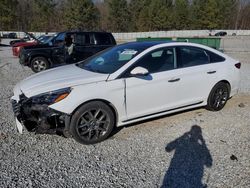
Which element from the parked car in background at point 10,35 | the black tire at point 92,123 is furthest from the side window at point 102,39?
the parked car in background at point 10,35

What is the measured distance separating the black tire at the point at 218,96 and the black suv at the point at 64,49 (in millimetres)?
6110

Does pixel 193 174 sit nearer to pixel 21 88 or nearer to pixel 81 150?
pixel 81 150

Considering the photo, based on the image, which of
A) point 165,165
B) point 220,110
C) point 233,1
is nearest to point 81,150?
point 165,165

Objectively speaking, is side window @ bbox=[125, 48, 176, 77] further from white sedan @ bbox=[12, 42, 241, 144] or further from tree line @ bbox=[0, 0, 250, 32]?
tree line @ bbox=[0, 0, 250, 32]

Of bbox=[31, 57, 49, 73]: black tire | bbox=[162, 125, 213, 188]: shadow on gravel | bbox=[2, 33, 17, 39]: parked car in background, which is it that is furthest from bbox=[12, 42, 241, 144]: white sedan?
bbox=[2, 33, 17, 39]: parked car in background

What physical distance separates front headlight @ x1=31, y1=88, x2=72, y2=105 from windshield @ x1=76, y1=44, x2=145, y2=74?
81 centimetres

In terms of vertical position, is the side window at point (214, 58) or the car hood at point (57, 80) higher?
the side window at point (214, 58)

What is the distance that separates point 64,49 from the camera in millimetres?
10117

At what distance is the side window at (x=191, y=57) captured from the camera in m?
4.64

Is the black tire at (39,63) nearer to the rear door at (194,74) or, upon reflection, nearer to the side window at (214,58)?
the rear door at (194,74)

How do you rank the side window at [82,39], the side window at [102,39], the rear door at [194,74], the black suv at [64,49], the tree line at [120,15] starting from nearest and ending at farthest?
1. the rear door at [194,74]
2. the black suv at [64,49]
3. the side window at [82,39]
4. the side window at [102,39]
5. the tree line at [120,15]

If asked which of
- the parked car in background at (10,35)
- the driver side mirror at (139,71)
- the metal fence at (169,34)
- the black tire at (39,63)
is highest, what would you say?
the driver side mirror at (139,71)

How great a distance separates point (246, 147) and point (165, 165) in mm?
1431

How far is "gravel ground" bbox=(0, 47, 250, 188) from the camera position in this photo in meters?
3.01
